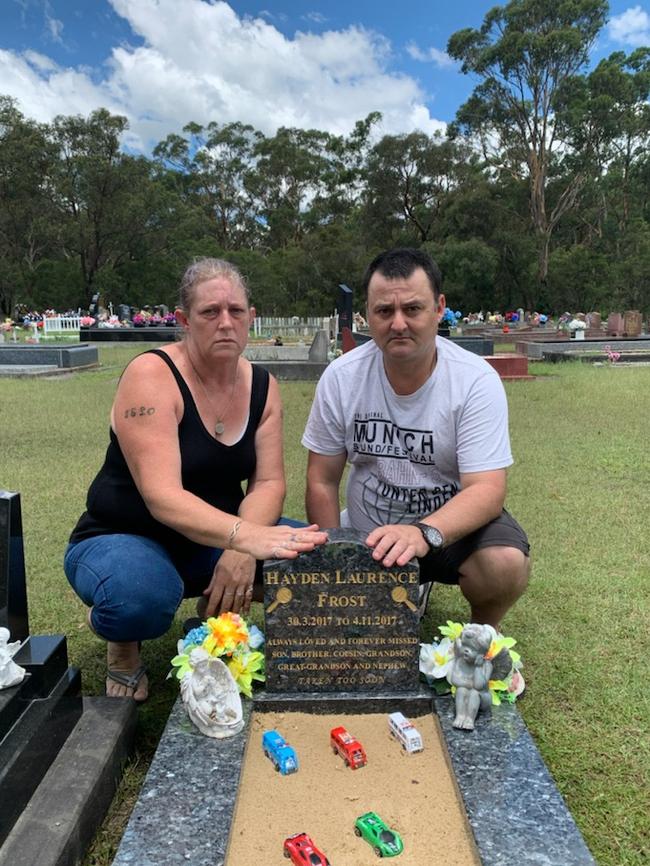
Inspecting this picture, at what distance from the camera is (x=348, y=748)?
6.37 ft

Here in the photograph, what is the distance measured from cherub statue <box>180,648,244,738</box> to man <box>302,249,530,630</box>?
66 cm

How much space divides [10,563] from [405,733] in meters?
1.22

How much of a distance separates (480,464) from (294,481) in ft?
10.6

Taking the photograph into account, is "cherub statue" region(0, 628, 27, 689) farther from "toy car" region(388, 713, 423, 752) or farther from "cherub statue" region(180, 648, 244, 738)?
"toy car" region(388, 713, 423, 752)

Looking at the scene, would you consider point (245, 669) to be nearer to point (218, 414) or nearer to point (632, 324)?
point (218, 414)

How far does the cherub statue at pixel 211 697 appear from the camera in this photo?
6.54 feet

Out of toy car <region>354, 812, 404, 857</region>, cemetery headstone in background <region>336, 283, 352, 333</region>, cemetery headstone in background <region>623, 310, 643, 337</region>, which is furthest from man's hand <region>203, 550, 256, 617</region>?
cemetery headstone in background <region>623, 310, 643, 337</region>

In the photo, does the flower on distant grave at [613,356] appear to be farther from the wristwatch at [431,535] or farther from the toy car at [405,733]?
the toy car at [405,733]

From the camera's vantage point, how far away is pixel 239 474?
250cm

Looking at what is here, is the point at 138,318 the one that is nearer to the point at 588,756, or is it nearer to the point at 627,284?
the point at 627,284

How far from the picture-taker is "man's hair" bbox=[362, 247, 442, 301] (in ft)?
7.70

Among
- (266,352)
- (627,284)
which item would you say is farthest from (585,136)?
(266,352)

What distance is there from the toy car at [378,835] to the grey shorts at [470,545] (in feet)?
3.03

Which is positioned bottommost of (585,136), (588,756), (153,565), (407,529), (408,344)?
(588,756)
